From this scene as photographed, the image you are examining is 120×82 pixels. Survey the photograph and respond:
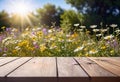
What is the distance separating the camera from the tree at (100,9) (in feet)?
50.0

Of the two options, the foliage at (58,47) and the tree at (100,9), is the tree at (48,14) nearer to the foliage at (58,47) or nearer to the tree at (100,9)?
the tree at (100,9)

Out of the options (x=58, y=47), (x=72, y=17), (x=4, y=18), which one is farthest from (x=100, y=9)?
(x=4, y=18)

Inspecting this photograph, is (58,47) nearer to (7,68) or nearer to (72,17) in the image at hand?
(7,68)

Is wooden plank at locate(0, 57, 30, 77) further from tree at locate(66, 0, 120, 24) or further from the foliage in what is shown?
tree at locate(66, 0, 120, 24)

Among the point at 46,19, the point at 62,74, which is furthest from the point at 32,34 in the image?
the point at 46,19

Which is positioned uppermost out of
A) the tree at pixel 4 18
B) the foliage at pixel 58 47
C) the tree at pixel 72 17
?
the tree at pixel 4 18

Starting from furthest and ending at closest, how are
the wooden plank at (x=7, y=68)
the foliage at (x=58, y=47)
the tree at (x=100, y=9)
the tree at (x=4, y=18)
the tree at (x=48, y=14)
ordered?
the tree at (x=48, y=14), the tree at (x=4, y=18), the tree at (x=100, y=9), the foliage at (x=58, y=47), the wooden plank at (x=7, y=68)

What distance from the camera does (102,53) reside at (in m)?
5.61

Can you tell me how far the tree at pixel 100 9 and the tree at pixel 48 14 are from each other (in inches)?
555

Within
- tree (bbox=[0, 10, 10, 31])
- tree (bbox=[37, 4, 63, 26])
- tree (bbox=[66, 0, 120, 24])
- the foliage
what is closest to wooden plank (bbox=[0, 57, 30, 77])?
the foliage

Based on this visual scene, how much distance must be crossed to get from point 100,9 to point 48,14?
14.7 m

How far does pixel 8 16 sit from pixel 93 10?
11.7m

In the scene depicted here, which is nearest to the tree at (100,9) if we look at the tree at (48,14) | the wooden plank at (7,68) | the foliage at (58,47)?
the foliage at (58,47)

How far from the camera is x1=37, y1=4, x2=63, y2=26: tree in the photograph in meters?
29.8
